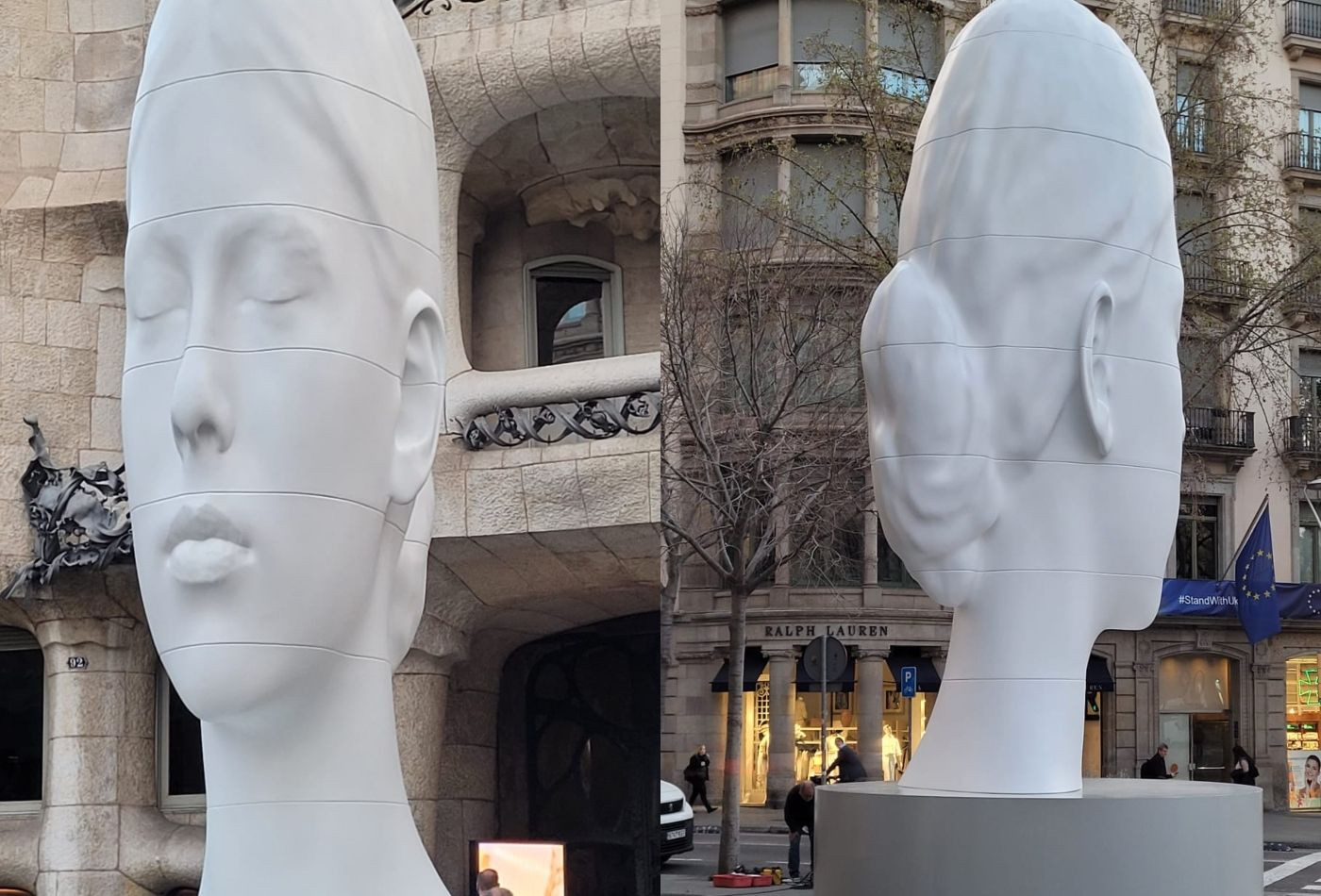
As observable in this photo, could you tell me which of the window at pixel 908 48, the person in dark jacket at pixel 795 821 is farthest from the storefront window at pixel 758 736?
the window at pixel 908 48

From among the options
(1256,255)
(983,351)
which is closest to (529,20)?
(983,351)

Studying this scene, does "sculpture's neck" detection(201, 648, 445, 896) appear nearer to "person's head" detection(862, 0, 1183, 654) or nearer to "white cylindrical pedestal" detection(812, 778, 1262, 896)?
"white cylindrical pedestal" detection(812, 778, 1262, 896)

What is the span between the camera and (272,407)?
332 centimetres

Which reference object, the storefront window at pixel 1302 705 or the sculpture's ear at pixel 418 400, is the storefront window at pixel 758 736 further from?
the sculpture's ear at pixel 418 400

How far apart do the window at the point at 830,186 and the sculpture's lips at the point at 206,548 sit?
34.4ft

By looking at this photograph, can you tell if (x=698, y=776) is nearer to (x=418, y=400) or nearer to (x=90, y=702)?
(x=90, y=702)

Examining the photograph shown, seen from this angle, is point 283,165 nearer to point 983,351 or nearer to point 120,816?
point 983,351

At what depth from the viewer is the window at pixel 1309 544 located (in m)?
20.6

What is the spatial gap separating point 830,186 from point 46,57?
28.0 feet

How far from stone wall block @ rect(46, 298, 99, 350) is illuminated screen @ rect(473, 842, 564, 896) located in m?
2.79

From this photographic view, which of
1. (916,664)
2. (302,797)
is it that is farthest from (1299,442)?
(302,797)

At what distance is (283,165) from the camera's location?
334 centimetres

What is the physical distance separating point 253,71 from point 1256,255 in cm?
1600

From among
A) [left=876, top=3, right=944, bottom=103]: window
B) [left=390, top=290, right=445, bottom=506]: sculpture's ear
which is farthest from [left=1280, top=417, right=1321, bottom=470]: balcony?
[left=390, top=290, right=445, bottom=506]: sculpture's ear
